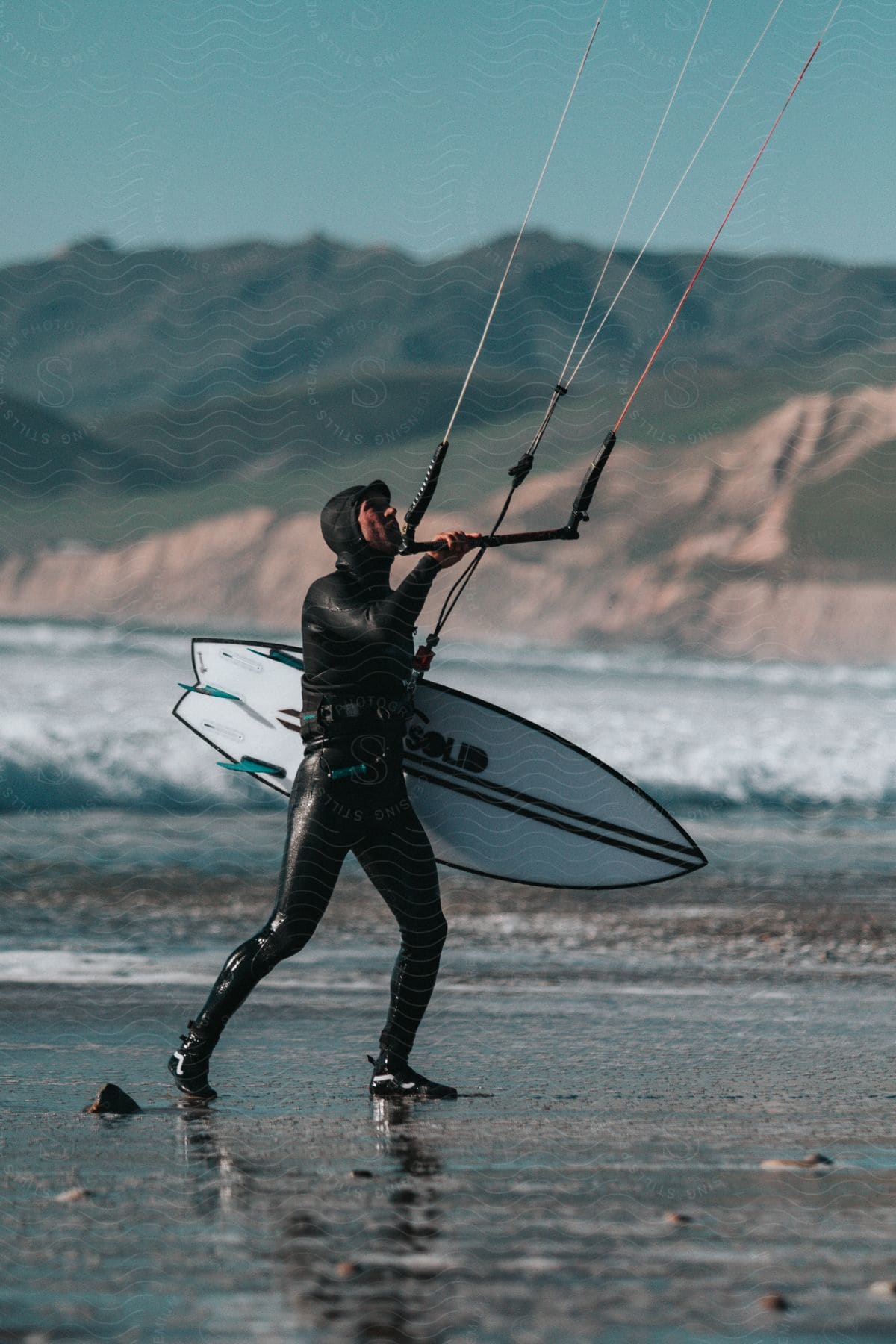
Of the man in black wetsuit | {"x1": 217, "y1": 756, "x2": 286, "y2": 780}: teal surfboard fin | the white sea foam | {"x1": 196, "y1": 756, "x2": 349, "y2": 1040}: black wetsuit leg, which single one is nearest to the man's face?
the man in black wetsuit

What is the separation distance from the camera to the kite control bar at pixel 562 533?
14.8 feet

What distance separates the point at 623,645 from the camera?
1734 inches

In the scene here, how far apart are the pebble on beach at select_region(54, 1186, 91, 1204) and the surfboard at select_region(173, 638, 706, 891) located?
221cm

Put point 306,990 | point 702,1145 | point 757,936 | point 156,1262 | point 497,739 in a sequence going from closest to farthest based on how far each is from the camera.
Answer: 1. point 156,1262
2. point 702,1145
3. point 497,739
4. point 306,990
5. point 757,936

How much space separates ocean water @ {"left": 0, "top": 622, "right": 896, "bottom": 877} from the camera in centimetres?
1206

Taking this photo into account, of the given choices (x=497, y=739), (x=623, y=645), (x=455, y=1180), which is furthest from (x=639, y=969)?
(x=623, y=645)

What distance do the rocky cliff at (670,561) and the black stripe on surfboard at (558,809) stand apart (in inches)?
1039

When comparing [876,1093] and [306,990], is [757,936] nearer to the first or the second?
[306,990]

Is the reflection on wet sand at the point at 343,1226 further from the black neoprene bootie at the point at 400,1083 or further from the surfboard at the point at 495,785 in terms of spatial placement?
the surfboard at the point at 495,785

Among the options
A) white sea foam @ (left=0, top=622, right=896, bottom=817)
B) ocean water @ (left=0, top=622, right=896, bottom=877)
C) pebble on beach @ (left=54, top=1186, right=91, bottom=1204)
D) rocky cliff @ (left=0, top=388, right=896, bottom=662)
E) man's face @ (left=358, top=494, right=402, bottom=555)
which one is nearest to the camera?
pebble on beach @ (left=54, top=1186, right=91, bottom=1204)

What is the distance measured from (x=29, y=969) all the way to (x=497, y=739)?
8.34ft

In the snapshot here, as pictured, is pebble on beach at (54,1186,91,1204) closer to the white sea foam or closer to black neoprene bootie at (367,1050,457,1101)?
black neoprene bootie at (367,1050,457,1101)

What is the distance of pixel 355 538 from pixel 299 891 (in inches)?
40.1

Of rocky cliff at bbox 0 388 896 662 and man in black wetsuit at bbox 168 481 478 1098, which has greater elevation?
rocky cliff at bbox 0 388 896 662
